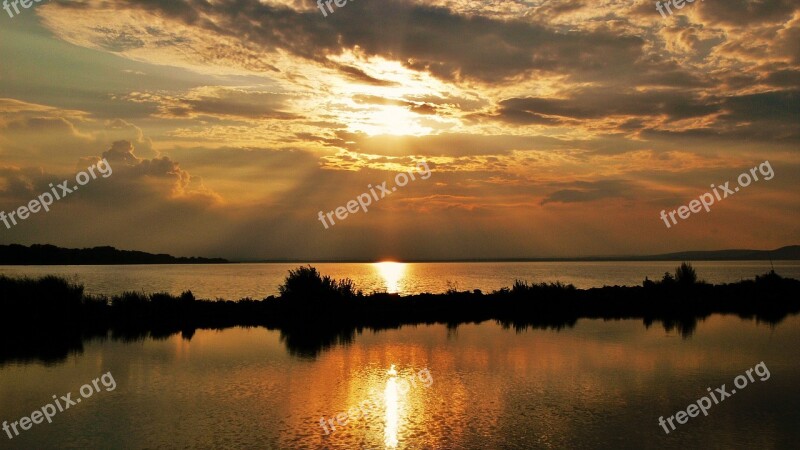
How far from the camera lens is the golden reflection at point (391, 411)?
10.8 m

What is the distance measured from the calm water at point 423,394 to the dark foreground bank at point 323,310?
272cm

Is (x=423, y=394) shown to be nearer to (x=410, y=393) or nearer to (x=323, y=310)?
(x=410, y=393)

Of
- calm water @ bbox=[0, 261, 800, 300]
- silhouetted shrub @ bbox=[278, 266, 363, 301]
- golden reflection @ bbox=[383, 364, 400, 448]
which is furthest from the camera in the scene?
calm water @ bbox=[0, 261, 800, 300]

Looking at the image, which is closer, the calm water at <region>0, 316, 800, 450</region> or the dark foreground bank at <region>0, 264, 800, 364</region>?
the calm water at <region>0, 316, 800, 450</region>

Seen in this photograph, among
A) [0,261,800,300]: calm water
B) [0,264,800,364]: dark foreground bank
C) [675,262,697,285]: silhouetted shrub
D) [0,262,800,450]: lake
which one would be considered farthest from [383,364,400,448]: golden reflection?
[675,262,697,285]: silhouetted shrub

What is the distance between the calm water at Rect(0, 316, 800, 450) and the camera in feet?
36.1

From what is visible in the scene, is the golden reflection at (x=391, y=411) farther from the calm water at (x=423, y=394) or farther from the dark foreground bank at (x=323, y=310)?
the dark foreground bank at (x=323, y=310)

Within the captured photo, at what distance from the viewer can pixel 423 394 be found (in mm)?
14109

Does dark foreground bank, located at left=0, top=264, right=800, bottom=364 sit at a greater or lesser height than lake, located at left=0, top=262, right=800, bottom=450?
greater

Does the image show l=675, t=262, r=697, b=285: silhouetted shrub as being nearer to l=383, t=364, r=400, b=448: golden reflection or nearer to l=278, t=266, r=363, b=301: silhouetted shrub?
l=278, t=266, r=363, b=301: silhouetted shrub

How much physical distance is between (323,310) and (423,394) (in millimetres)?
16114

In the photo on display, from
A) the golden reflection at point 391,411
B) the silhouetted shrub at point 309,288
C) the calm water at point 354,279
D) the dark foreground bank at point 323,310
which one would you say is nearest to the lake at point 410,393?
the golden reflection at point 391,411

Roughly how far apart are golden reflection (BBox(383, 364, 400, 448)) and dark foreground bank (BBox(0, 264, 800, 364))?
565 cm

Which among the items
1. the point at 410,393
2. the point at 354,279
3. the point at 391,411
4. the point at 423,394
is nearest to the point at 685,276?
the point at 423,394
